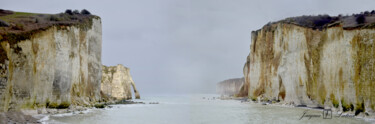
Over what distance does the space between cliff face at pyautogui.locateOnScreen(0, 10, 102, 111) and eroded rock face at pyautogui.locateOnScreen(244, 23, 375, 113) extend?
2092cm

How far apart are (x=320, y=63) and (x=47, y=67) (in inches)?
900

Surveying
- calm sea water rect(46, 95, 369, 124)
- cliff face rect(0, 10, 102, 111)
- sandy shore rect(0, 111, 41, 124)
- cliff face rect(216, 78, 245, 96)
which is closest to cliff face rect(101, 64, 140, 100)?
cliff face rect(0, 10, 102, 111)

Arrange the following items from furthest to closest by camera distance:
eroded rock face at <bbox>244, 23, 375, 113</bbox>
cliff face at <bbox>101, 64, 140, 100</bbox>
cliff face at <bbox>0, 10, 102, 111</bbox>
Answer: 1. cliff face at <bbox>101, 64, 140, 100</bbox>
2. eroded rock face at <bbox>244, 23, 375, 113</bbox>
3. cliff face at <bbox>0, 10, 102, 111</bbox>

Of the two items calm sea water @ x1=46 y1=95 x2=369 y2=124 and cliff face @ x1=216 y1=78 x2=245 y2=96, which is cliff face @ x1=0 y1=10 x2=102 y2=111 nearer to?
calm sea water @ x1=46 y1=95 x2=369 y2=124

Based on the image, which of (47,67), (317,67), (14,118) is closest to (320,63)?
(317,67)

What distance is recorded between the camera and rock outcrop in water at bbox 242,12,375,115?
19406 mm

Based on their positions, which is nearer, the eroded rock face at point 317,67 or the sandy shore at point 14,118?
the sandy shore at point 14,118

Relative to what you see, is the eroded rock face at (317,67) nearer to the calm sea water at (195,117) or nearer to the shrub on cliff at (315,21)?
the shrub on cliff at (315,21)

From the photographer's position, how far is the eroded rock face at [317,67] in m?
19.3

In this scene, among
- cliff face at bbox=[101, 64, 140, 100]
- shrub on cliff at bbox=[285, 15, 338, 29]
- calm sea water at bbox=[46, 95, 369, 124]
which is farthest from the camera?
cliff face at bbox=[101, 64, 140, 100]

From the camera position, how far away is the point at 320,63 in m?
27.3

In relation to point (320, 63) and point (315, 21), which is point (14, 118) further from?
point (315, 21)

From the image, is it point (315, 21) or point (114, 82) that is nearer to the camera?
point (315, 21)

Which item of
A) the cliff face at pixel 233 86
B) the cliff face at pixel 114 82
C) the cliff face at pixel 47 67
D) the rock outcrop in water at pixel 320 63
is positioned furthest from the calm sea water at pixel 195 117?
the cliff face at pixel 233 86
